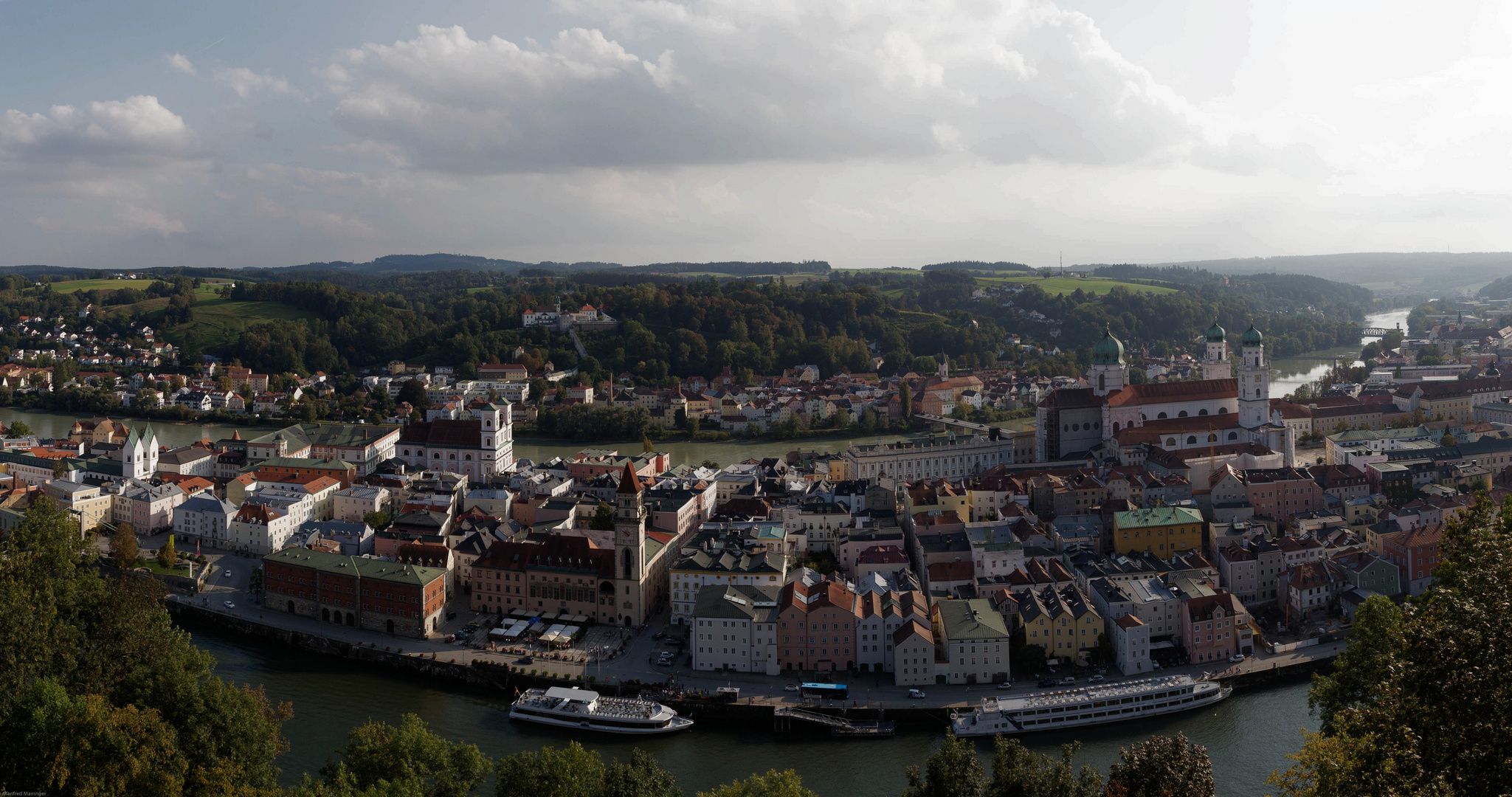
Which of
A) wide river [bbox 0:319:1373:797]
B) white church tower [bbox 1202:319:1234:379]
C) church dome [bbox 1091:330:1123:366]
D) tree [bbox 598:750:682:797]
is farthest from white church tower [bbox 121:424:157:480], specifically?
white church tower [bbox 1202:319:1234:379]

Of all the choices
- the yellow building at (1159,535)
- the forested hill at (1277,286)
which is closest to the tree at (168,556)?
the yellow building at (1159,535)

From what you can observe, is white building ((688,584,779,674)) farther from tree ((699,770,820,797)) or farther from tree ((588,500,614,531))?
tree ((588,500,614,531))

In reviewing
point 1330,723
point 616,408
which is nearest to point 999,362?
point 616,408

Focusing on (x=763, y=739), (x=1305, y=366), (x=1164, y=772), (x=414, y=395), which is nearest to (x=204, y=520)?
(x=763, y=739)

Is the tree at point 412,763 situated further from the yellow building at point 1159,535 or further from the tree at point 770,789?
the yellow building at point 1159,535

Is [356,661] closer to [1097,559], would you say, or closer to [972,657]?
[972,657]
